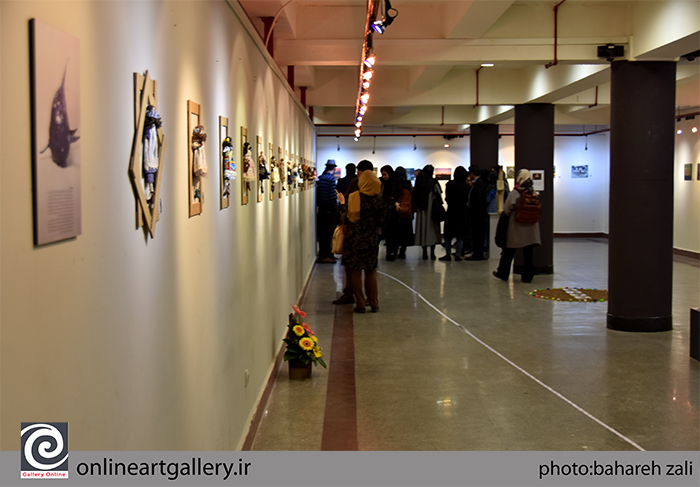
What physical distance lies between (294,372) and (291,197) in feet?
9.98

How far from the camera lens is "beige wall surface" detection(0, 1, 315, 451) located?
1.32 m

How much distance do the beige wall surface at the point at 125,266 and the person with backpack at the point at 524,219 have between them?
286 inches

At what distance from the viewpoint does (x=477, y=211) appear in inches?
556

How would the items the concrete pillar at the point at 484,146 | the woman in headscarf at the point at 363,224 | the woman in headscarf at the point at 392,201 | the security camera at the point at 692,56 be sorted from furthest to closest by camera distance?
the concrete pillar at the point at 484,146 < the woman in headscarf at the point at 392,201 < the woman in headscarf at the point at 363,224 < the security camera at the point at 692,56

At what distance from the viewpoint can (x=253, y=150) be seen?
468cm

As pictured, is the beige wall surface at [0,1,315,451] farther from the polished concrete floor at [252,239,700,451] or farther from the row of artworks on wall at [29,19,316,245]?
the polished concrete floor at [252,239,700,451]

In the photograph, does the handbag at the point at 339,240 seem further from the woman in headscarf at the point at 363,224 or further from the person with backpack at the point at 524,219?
the person with backpack at the point at 524,219

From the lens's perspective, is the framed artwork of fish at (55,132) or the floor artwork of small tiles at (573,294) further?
the floor artwork of small tiles at (573,294)

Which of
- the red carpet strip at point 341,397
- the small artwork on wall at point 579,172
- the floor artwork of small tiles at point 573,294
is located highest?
the small artwork on wall at point 579,172

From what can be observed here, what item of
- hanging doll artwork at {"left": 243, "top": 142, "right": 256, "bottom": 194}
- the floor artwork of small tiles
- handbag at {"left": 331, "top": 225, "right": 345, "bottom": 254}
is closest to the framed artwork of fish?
hanging doll artwork at {"left": 243, "top": 142, "right": 256, "bottom": 194}

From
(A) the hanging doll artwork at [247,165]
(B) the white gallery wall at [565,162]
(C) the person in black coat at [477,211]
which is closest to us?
(A) the hanging doll artwork at [247,165]

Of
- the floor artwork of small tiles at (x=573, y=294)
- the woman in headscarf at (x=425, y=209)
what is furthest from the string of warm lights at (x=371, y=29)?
the woman in headscarf at (x=425, y=209)

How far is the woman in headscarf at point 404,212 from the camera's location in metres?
13.9

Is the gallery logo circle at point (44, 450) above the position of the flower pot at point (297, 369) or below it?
above
